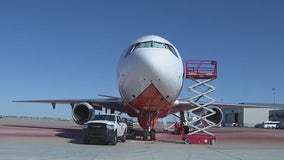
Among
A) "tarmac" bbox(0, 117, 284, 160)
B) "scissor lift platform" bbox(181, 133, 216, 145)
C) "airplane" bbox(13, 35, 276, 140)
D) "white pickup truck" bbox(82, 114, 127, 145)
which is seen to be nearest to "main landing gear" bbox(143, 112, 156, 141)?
"airplane" bbox(13, 35, 276, 140)

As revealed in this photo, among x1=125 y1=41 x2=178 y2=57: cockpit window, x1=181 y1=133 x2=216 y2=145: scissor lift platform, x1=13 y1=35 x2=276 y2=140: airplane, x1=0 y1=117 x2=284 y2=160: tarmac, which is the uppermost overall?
x1=125 y1=41 x2=178 y2=57: cockpit window

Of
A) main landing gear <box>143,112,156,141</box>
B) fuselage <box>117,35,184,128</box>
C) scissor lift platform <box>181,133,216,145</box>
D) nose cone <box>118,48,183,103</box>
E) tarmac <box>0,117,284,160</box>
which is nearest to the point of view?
tarmac <box>0,117,284,160</box>

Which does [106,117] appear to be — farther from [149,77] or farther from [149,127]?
[149,77]

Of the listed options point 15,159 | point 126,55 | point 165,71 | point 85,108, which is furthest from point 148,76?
point 15,159

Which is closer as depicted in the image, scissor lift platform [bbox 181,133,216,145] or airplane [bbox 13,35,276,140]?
airplane [bbox 13,35,276,140]

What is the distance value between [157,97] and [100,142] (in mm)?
3776

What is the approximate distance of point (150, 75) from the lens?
805 inches

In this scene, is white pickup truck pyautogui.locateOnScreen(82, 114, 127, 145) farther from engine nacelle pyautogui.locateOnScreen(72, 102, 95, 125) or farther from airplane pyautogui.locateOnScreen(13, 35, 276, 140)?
engine nacelle pyautogui.locateOnScreen(72, 102, 95, 125)

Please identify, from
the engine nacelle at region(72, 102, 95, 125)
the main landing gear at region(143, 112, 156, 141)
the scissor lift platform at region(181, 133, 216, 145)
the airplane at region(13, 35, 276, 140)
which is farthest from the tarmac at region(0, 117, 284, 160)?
the engine nacelle at region(72, 102, 95, 125)

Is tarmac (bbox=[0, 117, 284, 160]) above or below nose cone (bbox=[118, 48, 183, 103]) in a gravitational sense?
below

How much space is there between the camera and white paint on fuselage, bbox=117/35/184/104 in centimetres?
2039

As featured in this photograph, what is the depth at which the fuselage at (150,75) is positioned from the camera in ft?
67.2

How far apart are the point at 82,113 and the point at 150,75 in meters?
8.45

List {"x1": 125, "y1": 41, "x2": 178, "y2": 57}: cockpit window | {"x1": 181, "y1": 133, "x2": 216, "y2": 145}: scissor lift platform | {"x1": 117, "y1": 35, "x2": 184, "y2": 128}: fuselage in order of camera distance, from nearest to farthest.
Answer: {"x1": 117, "y1": 35, "x2": 184, "y2": 128}: fuselage → {"x1": 125, "y1": 41, "x2": 178, "y2": 57}: cockpit window → {"x1": 181, "y1": 133, "x2": 216, "y2": 145}: scissor lift platform
